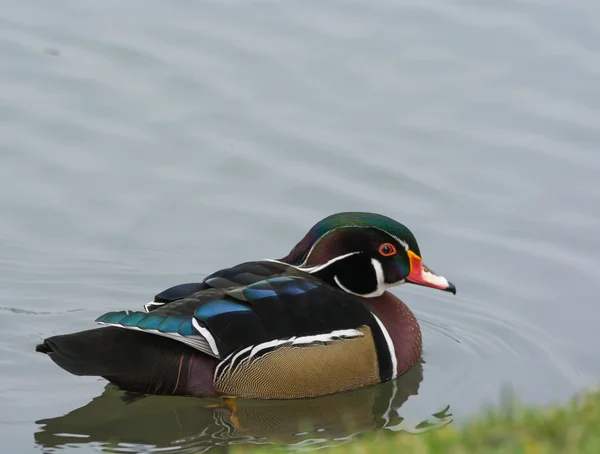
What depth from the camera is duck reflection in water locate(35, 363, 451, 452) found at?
7773 mm

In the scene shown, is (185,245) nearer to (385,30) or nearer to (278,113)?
(278,113)

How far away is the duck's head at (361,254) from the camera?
8766 millimetres

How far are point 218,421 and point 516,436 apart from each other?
3.42 meters

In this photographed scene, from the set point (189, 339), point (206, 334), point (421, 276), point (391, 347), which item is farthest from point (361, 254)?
point (189, 339)

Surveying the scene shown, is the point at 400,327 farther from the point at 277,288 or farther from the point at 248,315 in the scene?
the point at 248,315

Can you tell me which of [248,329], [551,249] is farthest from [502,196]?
[248,329]

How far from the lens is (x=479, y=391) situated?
867cm

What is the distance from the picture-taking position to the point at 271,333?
8234 mm

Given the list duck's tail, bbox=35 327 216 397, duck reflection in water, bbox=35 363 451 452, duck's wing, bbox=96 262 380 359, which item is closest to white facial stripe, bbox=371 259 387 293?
duck's wing, bbox=96 262 380 359

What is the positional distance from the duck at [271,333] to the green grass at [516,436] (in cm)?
289

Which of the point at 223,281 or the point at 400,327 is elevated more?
the point at 223,281

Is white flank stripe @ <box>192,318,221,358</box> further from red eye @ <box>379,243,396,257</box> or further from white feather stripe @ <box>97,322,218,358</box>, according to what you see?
red eye @ <box>379,243,396,257</box>

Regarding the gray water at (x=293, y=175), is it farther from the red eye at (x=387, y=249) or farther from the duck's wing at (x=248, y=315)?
the red eye at (x=387, y=249)

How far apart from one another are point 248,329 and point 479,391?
175 centimetres
